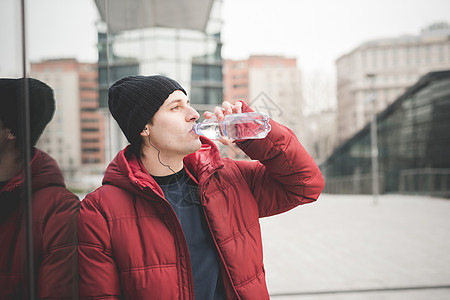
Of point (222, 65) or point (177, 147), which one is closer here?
point (177, 147)

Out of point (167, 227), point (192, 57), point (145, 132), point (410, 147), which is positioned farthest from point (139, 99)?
point (410, 147)

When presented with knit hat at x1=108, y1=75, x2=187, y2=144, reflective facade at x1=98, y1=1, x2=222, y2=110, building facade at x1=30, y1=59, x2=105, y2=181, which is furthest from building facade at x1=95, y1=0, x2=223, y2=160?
knit hat at x1=108, y1=75, x2=187, y2=144

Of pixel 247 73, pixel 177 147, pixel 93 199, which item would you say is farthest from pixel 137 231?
pixel 247 73

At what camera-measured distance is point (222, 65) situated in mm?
8742

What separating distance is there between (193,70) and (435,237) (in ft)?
21.2

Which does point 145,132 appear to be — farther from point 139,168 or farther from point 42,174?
point 42,174

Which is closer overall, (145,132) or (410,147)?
(145,132)

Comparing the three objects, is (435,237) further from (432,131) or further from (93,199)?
(432,131)

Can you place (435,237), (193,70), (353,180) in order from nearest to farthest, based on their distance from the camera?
(435,237) → (193,70) → (353,180)

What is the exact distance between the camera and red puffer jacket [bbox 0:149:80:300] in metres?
1.10

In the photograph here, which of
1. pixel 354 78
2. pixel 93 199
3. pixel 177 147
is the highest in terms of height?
pixel 354 78

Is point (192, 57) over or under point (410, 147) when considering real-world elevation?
over

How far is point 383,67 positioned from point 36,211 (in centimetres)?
2910

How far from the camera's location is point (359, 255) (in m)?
6.38
